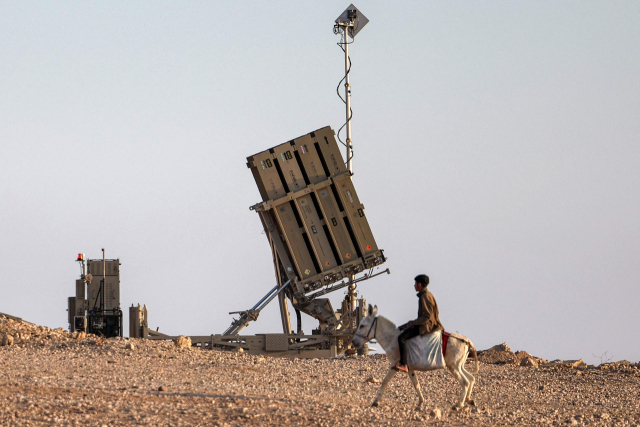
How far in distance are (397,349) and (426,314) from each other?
0.68 m

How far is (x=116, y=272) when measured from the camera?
21688mm

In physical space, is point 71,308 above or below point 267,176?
below

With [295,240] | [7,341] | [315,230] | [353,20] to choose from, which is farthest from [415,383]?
[353,20]

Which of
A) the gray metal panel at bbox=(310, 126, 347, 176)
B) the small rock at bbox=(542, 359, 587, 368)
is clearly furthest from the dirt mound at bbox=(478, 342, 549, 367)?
the gray metal panel at bbox=(310, 126, 347, 176)

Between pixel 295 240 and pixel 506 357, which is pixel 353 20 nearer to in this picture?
pixel 295 240

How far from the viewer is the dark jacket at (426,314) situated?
37.6 ft

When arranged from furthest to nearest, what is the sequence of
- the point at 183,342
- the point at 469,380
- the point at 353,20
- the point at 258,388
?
the point at 353,20 → the point at 183,342 → the point at 258,388 → the point at 469,380

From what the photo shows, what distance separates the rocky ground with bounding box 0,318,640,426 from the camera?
10.3 m

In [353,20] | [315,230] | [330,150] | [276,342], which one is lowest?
[276,342]

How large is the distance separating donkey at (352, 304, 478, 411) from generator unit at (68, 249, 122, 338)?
1122 cm

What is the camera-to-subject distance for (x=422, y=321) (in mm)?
11445

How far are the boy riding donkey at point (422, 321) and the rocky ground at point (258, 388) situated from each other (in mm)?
767

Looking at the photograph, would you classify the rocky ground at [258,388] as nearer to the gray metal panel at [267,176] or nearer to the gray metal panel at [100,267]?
the gray metal panel at [100,267]

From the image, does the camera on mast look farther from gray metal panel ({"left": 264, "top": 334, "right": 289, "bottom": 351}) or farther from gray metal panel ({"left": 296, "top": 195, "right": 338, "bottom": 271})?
gray metal panel ({"left": 264, "top": 334, "right": 289, "bottom": 351})
